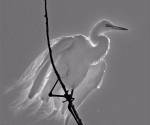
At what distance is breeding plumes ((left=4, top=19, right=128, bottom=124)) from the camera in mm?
6391

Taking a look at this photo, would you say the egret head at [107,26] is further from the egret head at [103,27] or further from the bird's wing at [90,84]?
the bird's wing at [90,84]

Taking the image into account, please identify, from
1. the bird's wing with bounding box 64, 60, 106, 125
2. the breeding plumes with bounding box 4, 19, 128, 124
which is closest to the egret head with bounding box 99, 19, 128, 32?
the breeding plumes with bounding box 4, 19, 128, 124

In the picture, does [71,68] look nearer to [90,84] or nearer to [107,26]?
[90,84]

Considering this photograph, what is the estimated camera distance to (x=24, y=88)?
6.38 meters

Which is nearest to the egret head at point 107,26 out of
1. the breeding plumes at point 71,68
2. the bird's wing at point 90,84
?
the breeding plumes at point 71,68

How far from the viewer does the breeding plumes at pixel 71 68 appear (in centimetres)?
639

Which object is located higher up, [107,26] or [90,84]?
[107,26]

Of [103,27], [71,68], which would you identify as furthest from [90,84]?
[103,27]

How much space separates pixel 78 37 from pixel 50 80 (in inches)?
27.1

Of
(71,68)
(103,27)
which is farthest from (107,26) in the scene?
(71,68)

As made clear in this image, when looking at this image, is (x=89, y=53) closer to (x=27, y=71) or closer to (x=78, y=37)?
(x=78, y=37)

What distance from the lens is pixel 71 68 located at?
6.98 metres

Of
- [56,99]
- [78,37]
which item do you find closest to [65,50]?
A: [78,37]

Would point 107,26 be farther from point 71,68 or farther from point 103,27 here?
point 71,68
